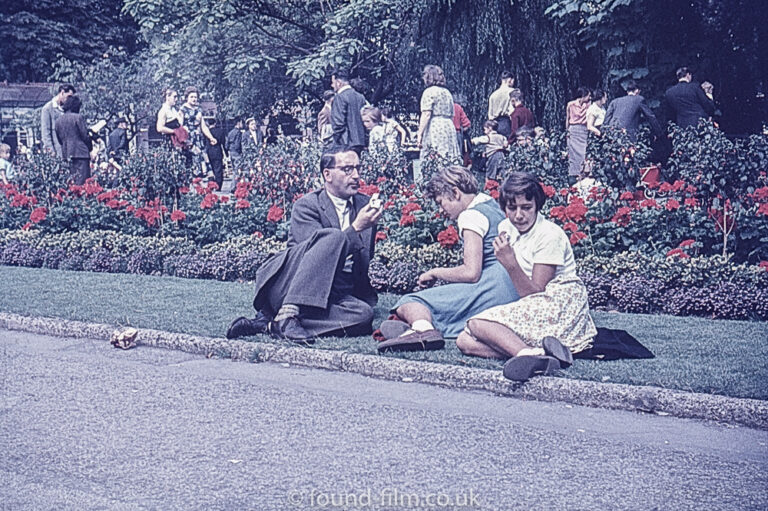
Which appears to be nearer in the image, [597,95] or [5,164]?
[597,95]

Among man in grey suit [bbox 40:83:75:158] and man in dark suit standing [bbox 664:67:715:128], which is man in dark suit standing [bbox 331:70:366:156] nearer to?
man in dark suit standing [bbox 664:67:715:128]

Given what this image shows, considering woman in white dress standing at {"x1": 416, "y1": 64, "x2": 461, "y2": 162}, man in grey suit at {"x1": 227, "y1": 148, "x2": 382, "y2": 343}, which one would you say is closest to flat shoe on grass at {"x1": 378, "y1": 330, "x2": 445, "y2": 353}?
man in grey suit at {"x1": 227, "y1": 148, "x2": 382, "y2": 343}

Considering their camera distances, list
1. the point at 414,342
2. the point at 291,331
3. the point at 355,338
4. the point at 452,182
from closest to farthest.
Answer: the point at 414,342
the point at 452,182
the point at 291,331
the point at 355,338

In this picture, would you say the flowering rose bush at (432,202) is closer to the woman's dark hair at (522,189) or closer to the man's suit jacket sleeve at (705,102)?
the man's suit jacket sleeve at (705,102)

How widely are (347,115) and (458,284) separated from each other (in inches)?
307

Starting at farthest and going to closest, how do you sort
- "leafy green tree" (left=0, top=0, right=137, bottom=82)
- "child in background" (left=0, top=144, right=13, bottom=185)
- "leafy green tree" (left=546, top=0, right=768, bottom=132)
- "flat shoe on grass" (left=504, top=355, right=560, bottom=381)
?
"leafy green tree" (left=0, top=0, right=137, bottom=82) → "child in background" (left=0, top=144, right=13, bottom=185) → "leafy green tree" (left=546, top=0, right=768, bottom=132) → "flat shoe on grass" (left=504, top=355, right=560, bottom=381)

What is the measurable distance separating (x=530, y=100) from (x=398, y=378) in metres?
13.5

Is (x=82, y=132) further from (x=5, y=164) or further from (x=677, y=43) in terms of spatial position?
(x=677, y=43)

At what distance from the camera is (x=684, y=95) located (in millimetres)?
15625

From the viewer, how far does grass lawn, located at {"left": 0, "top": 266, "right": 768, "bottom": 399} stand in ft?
21.7

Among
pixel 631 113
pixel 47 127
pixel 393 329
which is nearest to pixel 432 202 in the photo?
pixel 393 329

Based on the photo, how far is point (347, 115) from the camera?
1530 centimetres

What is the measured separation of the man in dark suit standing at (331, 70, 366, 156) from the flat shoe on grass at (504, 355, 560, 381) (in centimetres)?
890

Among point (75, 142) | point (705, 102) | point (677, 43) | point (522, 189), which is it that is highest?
point (677, 43)
